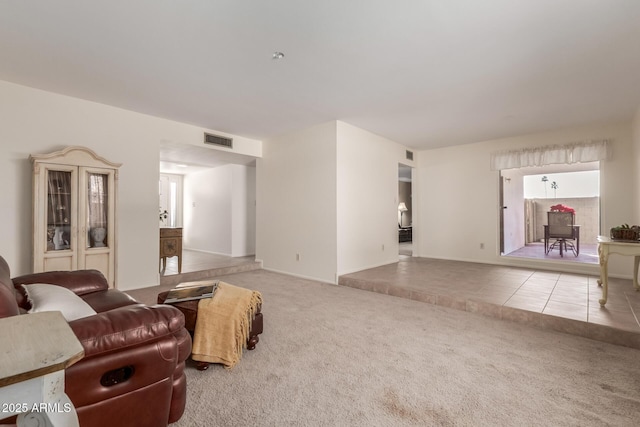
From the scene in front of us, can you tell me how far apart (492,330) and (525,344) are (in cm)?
32

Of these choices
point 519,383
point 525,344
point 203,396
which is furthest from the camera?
point 525,344

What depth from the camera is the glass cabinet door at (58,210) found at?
3.30 m

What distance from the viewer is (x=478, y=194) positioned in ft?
19.5

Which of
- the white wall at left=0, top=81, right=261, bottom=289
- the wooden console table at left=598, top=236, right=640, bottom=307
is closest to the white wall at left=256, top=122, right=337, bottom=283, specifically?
the white wall at left=0, top=81, right=261, bottom=289

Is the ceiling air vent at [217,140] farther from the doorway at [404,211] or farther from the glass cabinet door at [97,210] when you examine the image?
the doorway at [404,211]

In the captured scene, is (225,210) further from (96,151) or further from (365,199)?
(365,199)

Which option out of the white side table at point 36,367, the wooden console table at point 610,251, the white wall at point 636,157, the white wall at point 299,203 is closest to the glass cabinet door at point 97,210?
the white wall at point 299,203

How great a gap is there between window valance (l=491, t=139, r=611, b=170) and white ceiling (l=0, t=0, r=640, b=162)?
0.55 m

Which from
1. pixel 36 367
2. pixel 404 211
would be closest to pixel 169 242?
pixel 36 367

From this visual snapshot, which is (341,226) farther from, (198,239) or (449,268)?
(198,239)

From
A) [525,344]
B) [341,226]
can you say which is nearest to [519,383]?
[525,344]

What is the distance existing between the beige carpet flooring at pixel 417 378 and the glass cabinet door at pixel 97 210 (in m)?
2.37

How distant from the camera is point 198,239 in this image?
7887mm

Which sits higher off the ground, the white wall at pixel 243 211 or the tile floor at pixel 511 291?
the white wall at pixel 243 211
